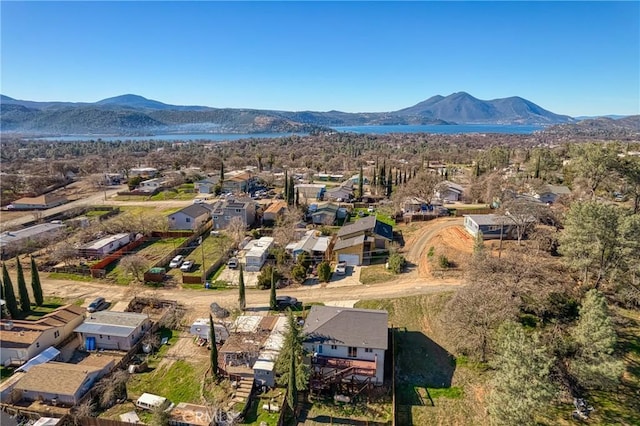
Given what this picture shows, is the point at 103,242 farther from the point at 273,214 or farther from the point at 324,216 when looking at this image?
the point at 324,216

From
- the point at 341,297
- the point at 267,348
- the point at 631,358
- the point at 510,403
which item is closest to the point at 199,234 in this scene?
the point at 341,297

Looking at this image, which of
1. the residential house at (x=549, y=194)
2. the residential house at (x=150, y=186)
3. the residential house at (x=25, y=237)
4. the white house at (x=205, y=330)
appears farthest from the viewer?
the residential house at (x=150, y=186)

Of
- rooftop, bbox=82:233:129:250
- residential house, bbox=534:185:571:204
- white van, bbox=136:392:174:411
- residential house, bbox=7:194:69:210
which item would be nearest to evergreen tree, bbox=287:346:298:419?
white van, bbox=136:392:174:411

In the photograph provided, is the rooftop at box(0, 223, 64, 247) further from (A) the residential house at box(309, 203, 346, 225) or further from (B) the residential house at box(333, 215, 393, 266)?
(B) the residential house at box(333, 215, 393, 266)

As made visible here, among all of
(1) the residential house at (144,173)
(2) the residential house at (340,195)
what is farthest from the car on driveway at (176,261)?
(1) the residential house at (144,173)

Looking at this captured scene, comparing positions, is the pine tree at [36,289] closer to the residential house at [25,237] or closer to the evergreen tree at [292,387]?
the residential house at [25,237]

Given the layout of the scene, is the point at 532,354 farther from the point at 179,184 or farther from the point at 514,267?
the point at 179,184

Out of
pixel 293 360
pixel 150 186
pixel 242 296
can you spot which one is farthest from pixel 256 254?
pixel 150 186
